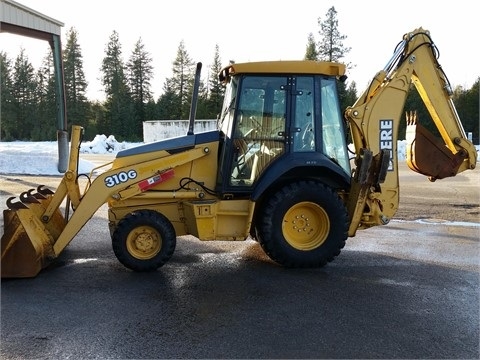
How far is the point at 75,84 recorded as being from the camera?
5678 cm

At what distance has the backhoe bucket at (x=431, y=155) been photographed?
648cm

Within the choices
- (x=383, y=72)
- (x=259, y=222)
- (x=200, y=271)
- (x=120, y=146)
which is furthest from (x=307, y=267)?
(x=120, y=146)

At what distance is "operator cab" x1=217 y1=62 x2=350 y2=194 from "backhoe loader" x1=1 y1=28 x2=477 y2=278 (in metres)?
0.01

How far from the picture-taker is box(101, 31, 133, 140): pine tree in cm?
5384

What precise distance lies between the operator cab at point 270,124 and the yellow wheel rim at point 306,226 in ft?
1.84

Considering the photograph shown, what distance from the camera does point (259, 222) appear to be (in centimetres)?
592

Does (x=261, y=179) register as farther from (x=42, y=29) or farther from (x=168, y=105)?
(x=168, y=105)

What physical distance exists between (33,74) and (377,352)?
196ft

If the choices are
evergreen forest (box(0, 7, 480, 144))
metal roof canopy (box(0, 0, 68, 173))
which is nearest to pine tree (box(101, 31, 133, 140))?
evergreen forest (box(0, 7, 480, 144))

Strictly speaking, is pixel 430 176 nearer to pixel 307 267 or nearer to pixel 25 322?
pixel 307 267

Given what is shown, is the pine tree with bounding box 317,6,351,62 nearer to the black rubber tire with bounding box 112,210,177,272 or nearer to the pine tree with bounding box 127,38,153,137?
the pine tree with bounding box 127,38,153,137

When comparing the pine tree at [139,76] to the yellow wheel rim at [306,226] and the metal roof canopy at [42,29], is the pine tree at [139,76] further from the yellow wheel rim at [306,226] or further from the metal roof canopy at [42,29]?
the yellow wheel rim at [306,226]

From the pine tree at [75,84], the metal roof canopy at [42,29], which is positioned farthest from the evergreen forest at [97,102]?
the metal roof canopy at [42,29]

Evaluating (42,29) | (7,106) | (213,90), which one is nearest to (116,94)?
(7,106)
